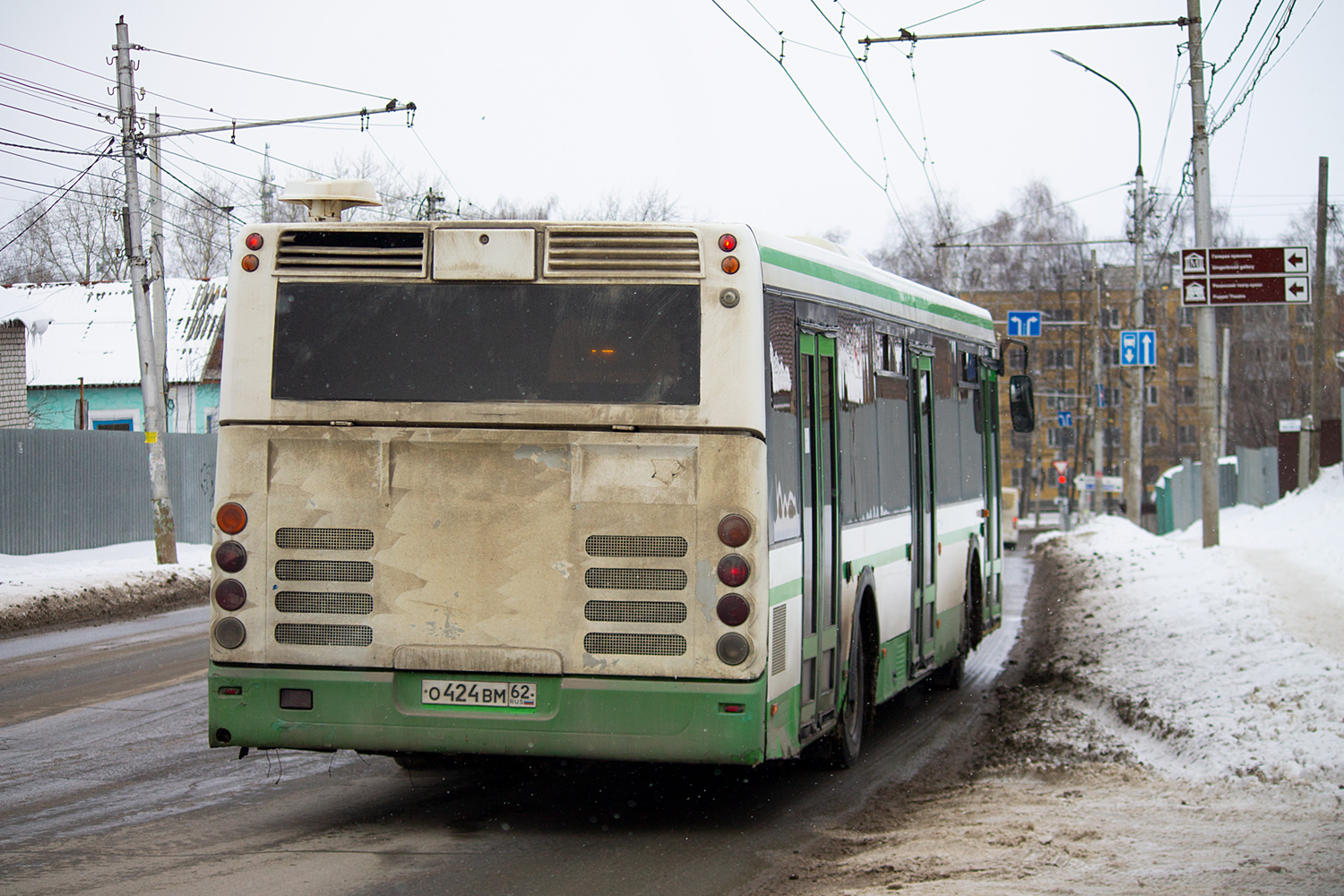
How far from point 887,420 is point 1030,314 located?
2855 cm

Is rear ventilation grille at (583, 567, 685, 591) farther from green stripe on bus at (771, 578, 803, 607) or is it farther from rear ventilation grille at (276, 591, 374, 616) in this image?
rear ventilation grille at (276, 591, 374, 616)

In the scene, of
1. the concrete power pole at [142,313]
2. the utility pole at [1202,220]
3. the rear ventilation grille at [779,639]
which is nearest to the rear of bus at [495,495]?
the rear ventilation grille at [779,639]

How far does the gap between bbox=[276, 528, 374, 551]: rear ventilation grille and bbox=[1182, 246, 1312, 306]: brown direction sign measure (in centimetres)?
1385

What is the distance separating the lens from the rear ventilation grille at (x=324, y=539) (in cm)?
658

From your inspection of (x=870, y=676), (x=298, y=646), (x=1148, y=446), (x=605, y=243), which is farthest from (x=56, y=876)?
(x=1148, y=446)

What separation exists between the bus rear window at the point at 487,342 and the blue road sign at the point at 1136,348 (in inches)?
1037

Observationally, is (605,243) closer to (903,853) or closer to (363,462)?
(363,462)

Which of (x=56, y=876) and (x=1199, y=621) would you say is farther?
(x=1199, y=621)

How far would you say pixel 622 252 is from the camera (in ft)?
21.5

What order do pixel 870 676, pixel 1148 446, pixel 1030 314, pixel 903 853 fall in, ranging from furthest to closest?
1. pixel 1148 446
2. pixel 1030 314
3. pixel 870 676
4. pixel 903 853

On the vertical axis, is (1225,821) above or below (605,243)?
below

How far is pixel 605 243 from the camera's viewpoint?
6594mm

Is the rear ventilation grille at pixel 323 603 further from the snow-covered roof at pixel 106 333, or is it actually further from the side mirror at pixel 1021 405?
the snow-covered roof at pixel 106 333

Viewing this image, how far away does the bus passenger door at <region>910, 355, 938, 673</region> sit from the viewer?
10148mm
